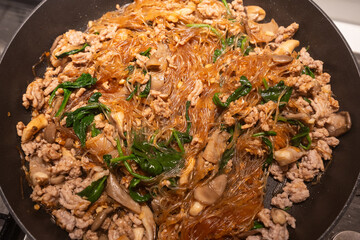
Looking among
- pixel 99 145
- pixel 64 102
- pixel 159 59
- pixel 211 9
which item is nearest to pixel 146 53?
pixel 159 59

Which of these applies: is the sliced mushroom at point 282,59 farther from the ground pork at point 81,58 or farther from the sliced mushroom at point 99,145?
the ground pork at point 81,58

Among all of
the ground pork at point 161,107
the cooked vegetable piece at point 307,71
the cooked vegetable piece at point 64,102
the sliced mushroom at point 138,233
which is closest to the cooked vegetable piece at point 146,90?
the ground pork at point 161,107

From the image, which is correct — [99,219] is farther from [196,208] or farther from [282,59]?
[282,59]

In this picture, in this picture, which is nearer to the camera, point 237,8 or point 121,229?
point 121,229

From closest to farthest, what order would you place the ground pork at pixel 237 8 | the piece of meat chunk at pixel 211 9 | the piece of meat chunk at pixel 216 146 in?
the piece of meat chunk at pixel 216 146 < the piece of meat chunk at pixel 211 9 < the ground pork at pixel 237 8

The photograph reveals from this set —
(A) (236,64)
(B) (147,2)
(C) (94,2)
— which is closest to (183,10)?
(B) (147,2)

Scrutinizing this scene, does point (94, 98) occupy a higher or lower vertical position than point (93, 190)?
higher

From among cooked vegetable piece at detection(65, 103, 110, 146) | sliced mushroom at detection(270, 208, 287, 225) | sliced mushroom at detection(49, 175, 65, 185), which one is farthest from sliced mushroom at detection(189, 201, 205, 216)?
sliced mushroom at detection(49, 175, 65, 185)
